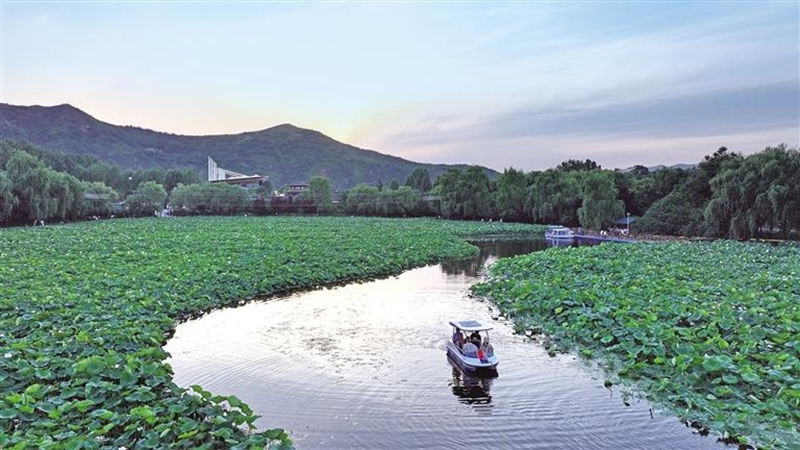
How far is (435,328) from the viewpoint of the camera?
1281 centimetres

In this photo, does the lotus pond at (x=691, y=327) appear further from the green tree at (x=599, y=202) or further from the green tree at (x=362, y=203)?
the green tree at (x=362, y=203)

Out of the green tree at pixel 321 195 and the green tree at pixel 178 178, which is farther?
the green tree at pixel 178 178

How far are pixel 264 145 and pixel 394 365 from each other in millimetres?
170521

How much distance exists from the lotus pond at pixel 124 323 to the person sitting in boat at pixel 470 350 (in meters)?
3.63

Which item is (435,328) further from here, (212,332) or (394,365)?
(212,332)

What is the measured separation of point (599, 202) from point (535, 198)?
13.2 m

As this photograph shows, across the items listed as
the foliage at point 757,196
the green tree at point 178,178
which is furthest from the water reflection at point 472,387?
the green tree at point 178,178

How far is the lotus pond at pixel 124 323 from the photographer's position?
20.0 feet

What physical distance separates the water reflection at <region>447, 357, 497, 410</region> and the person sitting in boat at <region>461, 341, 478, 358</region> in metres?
0.33

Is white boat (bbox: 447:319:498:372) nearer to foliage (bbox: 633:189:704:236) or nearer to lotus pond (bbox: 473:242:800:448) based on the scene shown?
lotus pond (bbox: 473:242:800:448)

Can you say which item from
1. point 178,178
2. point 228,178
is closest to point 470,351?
point 178,178

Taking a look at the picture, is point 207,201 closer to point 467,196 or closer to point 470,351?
point 467,196

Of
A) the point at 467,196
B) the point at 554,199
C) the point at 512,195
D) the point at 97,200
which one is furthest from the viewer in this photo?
the point at 467,196

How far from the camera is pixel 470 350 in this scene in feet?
31.4
